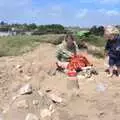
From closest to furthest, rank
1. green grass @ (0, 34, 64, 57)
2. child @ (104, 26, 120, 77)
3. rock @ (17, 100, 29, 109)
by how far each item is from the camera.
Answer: rock @ (17, 100, 29, 109)
child @ (104, 26, 120, 77)
green grass @ (0, 34, 64, 57)

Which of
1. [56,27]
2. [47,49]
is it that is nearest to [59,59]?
[47,49]

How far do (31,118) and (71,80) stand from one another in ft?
4.76

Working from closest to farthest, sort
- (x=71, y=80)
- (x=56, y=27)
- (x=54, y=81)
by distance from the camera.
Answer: (x=71, y=80) < (x=54, y=81) < (x=56, y=27)

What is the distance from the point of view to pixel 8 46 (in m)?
16.8

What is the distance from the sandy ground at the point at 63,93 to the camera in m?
8.76

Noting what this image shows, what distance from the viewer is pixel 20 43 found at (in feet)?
56.6

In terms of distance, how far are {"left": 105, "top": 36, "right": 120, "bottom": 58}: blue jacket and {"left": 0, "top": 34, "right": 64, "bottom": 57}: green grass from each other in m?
5.81

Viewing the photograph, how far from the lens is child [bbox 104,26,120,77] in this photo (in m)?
10.1

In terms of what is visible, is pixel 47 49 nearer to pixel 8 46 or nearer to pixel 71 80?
pixel 8 46

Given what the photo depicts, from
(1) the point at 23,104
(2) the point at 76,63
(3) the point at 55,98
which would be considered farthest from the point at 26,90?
(2) the point at 76,63

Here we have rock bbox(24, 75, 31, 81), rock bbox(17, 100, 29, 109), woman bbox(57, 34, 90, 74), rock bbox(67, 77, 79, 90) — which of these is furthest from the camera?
rock bbox(24, 75, 31, 81)

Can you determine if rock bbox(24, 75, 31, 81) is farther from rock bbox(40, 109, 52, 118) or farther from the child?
rock bbox(40, 109, 52, 118)

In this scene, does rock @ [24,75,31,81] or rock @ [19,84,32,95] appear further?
rock @ [24,75,31,81]

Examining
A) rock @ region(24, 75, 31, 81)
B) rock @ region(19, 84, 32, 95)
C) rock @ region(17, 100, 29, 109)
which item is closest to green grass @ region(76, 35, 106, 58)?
rock @ region(24, 75, 31, 81)
